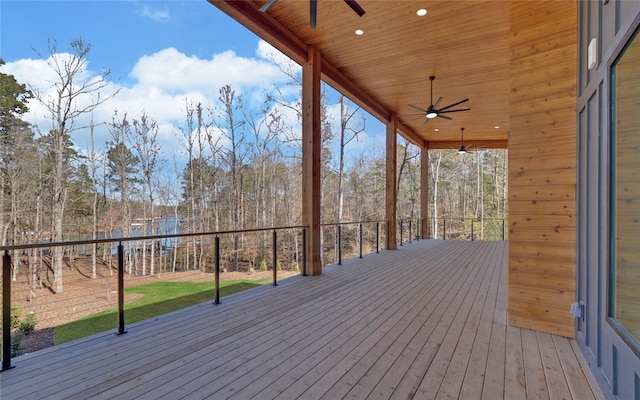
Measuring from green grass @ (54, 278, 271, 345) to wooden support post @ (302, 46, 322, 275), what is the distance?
4.73 feet

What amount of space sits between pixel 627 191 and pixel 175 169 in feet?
48.0

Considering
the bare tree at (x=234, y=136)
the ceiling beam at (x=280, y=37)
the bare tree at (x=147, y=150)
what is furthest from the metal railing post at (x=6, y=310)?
the bare tree at (x=147, y=150)

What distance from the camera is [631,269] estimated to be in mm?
1344

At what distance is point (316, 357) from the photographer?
6.55ft

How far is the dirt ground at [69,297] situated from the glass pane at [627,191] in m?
6.16

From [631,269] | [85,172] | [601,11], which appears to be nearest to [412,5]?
[601,11]

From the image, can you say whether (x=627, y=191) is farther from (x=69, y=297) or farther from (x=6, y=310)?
(x=69, y=297)

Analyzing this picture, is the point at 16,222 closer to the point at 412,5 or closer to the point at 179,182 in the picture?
the point at 179,182

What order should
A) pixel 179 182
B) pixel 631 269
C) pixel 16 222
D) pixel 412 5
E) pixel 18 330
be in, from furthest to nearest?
1. pixel 179 182
2. pixel 16 222
3. pixel 18 330
4. pixel 412 5
5. pixel 631 269

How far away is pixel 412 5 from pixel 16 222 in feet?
38.3

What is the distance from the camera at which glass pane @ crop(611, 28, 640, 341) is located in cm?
130

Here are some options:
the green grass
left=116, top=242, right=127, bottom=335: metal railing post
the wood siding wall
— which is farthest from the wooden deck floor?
the green grass

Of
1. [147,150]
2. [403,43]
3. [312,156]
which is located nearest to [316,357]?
[312,156]

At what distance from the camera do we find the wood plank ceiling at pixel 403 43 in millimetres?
3537
